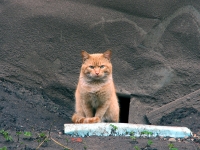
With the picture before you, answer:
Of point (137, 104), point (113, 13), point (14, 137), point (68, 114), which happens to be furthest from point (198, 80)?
point (14, 137)

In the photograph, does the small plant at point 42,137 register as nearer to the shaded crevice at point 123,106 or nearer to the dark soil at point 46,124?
the dark soil at point 46,124

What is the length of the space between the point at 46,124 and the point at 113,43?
1.65 m

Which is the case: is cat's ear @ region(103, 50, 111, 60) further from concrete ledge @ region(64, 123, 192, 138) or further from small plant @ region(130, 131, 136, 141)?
small plant @ region(130, 131, 136, 141)

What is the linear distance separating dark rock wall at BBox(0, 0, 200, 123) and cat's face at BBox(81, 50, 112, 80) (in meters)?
0.55

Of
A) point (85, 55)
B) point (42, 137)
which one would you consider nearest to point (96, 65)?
point (85, 55)

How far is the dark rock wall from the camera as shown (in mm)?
6445

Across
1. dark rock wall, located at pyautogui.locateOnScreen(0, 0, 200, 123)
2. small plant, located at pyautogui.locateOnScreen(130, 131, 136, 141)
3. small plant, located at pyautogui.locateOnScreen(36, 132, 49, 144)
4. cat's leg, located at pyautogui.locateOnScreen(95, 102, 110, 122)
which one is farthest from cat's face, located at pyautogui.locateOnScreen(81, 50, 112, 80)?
small plant, located at pyautogui.locateOnScreen(36, 132, 49, 144)

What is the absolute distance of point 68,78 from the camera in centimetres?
673

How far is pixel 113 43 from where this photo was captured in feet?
21.5

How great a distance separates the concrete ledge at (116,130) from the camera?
5211 mm

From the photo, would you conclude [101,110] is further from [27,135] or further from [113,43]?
[27,135]

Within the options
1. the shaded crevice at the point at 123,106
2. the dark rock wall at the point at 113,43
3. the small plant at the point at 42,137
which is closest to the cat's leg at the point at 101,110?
the dark rock wall at the point at 113,43

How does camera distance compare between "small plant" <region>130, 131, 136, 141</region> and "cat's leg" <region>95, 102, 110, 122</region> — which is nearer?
"small plant" <region>130, 131, 136, 141</region>

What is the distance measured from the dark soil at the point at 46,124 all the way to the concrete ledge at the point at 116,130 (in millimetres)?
121
